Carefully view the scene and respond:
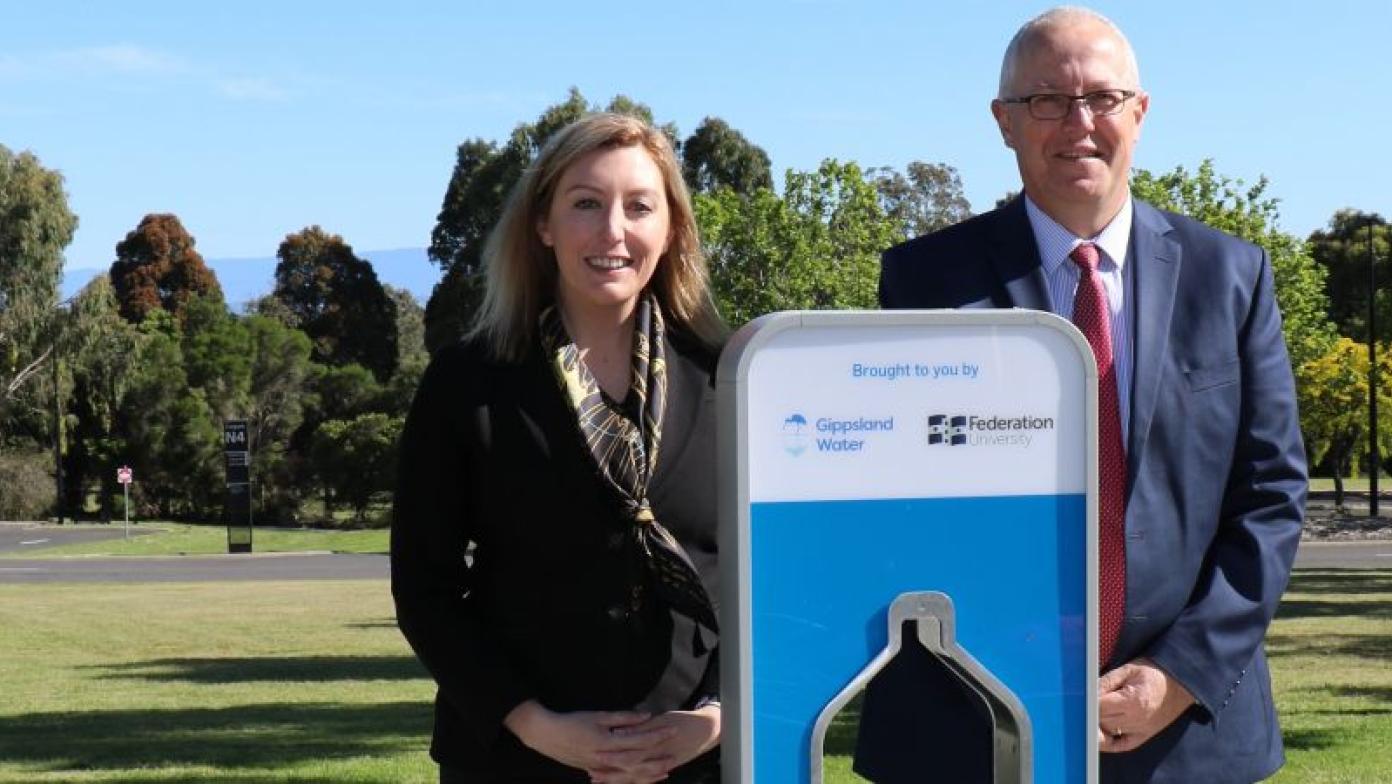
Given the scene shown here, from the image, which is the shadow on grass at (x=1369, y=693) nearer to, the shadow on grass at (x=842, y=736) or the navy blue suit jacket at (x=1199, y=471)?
the shadow on grass at (x=842, y=736)

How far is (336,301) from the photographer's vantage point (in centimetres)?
8519

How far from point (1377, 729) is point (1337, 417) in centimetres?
4028

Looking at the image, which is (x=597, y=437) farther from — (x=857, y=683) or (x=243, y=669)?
(x=243, y=669)

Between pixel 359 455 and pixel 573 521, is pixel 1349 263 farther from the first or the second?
pixel 573 521

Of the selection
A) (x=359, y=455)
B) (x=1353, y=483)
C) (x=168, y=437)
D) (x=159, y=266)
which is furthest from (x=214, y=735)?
(x=159, y=266)

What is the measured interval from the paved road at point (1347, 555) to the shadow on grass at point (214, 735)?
22913 millimetres

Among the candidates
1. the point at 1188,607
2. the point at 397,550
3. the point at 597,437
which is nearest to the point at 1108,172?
the point at 1188,607

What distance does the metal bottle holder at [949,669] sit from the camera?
9.47 ft

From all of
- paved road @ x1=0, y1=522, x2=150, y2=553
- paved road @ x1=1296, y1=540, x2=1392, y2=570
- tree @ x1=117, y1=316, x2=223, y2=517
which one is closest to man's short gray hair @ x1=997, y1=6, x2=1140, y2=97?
paved road @ x1=1296, y1=540, x2=1392, y2=570

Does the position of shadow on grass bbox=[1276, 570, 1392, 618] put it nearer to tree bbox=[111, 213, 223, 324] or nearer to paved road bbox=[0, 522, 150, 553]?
paved road bbox=[0, 522, 150, 553]

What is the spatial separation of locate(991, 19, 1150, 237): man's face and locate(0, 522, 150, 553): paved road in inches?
1888

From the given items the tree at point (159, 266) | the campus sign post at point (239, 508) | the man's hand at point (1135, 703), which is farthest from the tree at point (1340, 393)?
the tree at point (159, 266)

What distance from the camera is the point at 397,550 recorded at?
341cm

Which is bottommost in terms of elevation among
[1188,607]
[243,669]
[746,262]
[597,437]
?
[243,669]
